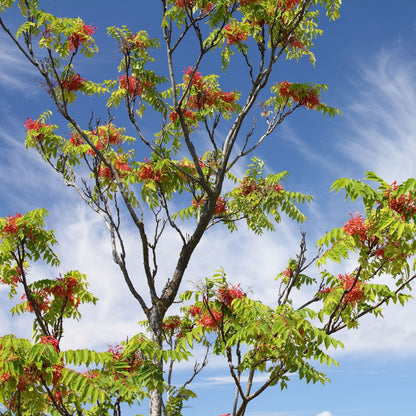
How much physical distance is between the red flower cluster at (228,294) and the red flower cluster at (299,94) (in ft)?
17.6

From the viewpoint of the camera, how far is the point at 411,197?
6.30 m

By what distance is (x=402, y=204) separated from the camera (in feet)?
20.7

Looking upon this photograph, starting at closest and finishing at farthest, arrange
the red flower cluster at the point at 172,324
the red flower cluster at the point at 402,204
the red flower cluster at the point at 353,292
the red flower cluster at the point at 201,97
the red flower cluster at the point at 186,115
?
the red flower cluster at the point at 402,204
the red flower cluster at the point at 353,292
the red flower cluster at the point at 201,97
the red flower cluster at the point at 186,115
the red flower cluster at the point at 172,324

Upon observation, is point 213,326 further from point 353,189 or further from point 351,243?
point 353,189

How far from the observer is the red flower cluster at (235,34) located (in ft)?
34.0

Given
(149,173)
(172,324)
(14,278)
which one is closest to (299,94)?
(149,173)

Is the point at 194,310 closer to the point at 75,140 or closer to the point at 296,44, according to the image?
the point at 75,140

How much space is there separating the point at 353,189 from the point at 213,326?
3.68 m

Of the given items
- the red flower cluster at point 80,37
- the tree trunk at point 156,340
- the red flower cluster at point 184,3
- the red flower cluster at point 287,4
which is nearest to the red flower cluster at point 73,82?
the red flower cluster at point 80,37

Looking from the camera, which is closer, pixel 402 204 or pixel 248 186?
pixel 402 204

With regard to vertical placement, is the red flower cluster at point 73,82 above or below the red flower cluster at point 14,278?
above

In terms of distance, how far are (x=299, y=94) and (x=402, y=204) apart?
538 centimetres

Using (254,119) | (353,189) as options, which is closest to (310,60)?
(254,119)

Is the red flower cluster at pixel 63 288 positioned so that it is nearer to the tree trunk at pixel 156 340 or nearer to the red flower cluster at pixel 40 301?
the red flower cluster at pixel 40 301
